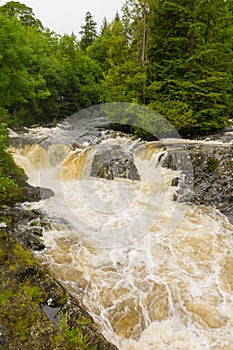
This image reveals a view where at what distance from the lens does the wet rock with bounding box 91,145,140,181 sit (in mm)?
10125

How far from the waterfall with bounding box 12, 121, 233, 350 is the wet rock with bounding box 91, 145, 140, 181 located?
8.6 inches

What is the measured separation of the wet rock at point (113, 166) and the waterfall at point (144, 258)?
0.22 m

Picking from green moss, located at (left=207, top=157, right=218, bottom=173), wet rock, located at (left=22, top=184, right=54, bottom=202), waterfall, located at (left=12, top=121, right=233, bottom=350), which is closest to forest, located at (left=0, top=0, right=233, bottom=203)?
green moss, located at (left=207, top=157, right=218, bottom=173)

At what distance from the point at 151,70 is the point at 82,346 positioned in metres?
14.1

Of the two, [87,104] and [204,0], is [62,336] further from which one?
[87,104]

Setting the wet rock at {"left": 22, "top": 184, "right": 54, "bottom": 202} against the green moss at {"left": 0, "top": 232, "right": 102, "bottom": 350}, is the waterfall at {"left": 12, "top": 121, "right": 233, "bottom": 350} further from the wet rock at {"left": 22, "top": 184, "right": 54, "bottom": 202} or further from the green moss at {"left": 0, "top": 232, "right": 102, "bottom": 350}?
the green moss at {"left": 0, "top": 232, "right": 102, "bottom": 350}

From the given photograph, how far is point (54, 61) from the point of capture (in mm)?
19703

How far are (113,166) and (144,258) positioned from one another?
530 centimetres

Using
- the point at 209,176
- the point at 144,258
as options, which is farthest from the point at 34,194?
the point at 209,176

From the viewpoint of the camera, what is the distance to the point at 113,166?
10367 mm

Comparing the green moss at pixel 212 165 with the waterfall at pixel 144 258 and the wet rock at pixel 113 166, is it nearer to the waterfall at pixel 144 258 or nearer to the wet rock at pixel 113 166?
the waterfall at pixel 144 258

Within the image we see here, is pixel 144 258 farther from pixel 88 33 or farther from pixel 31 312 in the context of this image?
pixel 88 33

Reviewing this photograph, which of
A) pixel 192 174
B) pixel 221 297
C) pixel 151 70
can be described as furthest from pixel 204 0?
pixel 221 297

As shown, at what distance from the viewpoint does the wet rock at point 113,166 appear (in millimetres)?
10125
